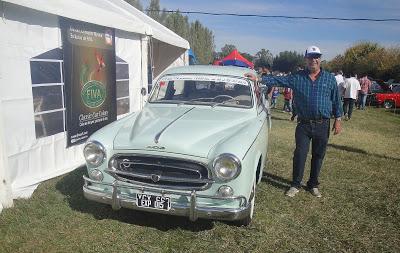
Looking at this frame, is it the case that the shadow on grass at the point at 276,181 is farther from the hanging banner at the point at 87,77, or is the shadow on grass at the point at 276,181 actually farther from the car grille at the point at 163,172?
the hanging banner at the point at 87,77

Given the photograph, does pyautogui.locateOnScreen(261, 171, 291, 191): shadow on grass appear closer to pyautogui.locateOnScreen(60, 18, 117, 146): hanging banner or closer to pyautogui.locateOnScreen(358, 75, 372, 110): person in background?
pyautogui.locateOnScreen(60, 18, 117, 146): hanging banner

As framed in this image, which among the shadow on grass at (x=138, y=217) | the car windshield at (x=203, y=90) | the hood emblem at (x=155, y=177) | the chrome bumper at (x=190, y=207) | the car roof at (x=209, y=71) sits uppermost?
the car roof at (x=209, y=71)

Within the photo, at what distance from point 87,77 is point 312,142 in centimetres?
387

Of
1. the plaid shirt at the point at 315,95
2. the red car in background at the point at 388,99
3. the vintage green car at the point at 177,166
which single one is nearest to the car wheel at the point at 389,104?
the red car in background at the point at 388,99

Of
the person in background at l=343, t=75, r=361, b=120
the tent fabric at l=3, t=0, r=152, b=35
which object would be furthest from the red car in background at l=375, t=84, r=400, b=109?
the tent fabric at l=3, t=0, r=152, b=35

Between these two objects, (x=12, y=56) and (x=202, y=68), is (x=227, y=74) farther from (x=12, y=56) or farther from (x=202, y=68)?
(x=12, y=56)

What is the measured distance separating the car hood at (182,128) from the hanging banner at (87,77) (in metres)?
A: 1.69

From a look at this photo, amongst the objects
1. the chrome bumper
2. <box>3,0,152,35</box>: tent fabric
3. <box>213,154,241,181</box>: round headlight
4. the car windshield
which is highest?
<box>3,0,152,35</box>: tent fabric

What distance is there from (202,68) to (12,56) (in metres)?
2.58

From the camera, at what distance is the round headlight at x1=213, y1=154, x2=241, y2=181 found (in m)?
3.62

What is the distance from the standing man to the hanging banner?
3.21 m

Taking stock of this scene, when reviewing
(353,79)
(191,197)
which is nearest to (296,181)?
(191,197)

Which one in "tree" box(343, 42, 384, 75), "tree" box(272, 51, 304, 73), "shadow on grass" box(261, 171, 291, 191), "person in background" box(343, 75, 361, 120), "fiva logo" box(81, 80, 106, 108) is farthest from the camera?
"tree" box(272, 51, 304, 73)

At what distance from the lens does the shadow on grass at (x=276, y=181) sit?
591cm
